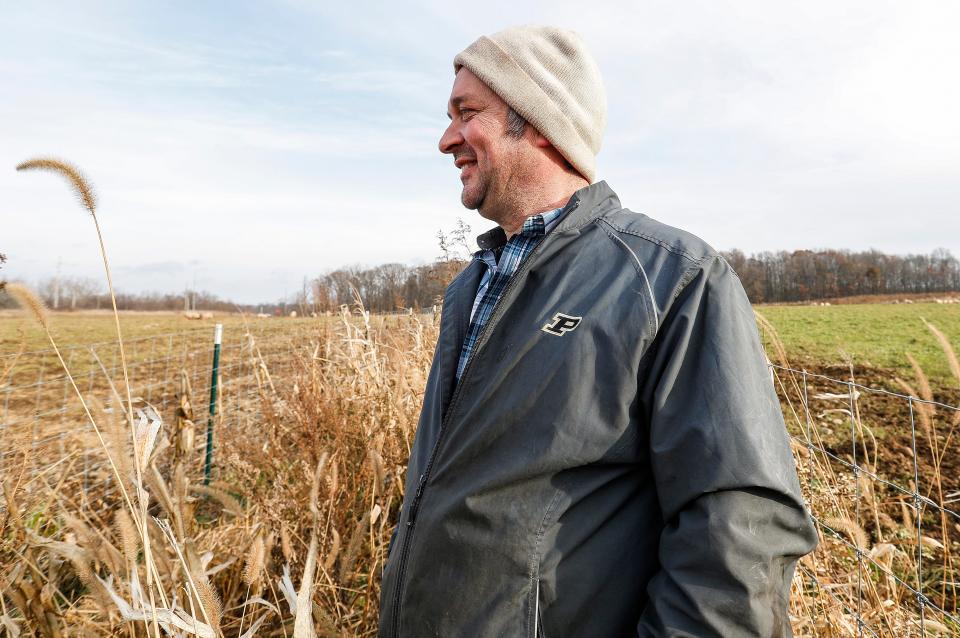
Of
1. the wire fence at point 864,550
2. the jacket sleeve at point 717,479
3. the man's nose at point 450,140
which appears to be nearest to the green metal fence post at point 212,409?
the man's nose at point 450,140

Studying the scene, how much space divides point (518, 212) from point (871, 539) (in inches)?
164

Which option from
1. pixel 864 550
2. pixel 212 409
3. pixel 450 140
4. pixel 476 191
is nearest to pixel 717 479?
pixel 476 191

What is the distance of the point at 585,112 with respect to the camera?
1.77 meters

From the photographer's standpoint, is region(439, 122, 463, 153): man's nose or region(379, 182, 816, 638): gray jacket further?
region(439, 122, 463, 153): man's nose

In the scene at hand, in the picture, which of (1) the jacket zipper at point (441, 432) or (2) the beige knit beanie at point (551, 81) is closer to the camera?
(1) the jacket zipper at point (441, 432)

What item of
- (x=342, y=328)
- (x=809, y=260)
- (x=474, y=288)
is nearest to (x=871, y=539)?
(x=474, y=288)

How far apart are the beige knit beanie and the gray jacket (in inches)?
18.6

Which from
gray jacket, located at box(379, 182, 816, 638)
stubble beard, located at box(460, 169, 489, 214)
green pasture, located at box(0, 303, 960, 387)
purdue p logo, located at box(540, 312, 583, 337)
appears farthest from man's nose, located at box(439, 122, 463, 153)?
green pasture, located at box(0, 303, 960, 387)

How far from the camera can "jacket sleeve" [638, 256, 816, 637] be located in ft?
3.20

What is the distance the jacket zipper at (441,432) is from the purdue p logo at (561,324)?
0.14 metres

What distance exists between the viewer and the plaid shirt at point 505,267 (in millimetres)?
1558

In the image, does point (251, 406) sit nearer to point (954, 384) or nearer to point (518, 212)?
point (518, 212)

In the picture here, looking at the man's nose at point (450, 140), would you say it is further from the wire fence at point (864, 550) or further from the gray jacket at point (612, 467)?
the wire fence at point (864, 550)

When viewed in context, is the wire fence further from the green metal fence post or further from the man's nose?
the green metal fence post
